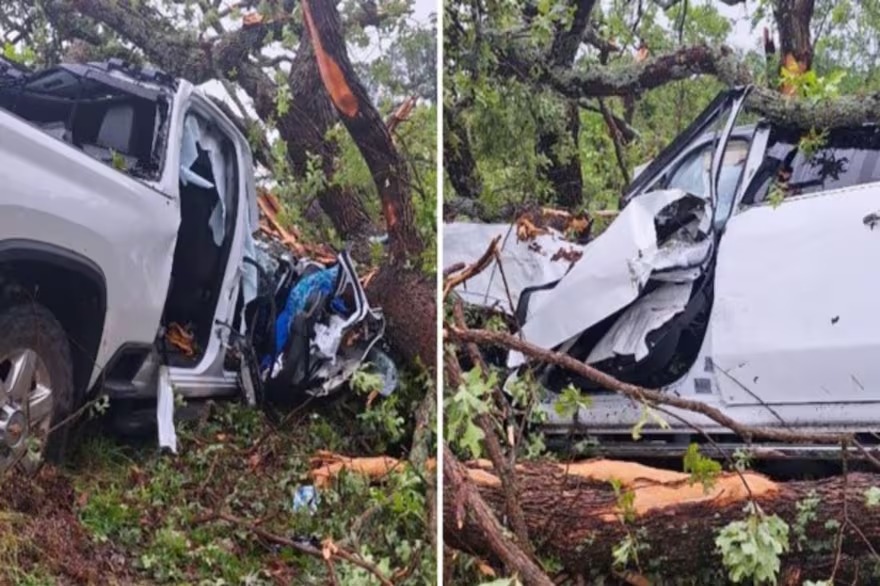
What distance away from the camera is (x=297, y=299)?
1.94 metres

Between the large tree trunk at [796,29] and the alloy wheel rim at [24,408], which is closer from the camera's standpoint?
the alloy wheel rim at [24,408]

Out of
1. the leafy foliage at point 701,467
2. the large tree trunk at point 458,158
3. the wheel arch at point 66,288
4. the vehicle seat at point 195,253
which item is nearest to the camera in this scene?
the wheel arch at point 66,288

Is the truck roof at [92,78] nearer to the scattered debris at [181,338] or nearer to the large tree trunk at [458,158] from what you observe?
the scattered debris at [181,338]

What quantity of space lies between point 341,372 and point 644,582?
0.69m

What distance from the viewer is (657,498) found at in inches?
79.5

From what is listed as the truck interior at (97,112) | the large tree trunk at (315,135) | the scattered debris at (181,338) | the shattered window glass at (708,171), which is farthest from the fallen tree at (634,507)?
the truck interior at (97,112)

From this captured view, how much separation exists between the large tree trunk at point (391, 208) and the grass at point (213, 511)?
6.1 inches

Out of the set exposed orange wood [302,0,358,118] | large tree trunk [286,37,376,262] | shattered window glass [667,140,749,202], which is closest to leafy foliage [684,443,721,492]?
shattered window glass [667,140,749,202]

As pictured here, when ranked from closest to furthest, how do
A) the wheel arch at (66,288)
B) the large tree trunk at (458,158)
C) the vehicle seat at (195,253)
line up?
the wheel arch at (66,288), the vehicle seat at (195,253), the large tree trunk at (458,158)

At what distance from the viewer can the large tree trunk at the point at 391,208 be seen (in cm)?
192

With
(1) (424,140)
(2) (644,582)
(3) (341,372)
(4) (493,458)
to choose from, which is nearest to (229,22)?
(1) (424,140)

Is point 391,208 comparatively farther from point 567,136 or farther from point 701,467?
point 701,467

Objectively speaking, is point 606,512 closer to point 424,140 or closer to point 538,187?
point 538,187

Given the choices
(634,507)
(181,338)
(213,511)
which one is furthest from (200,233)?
(634,507)
